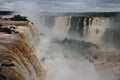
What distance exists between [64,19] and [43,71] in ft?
68.2

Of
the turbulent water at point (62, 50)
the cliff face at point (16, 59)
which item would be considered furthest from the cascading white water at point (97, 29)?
the cliff face at point (16, 59)

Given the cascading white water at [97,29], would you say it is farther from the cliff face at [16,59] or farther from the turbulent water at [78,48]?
the cliff face at [16,59]

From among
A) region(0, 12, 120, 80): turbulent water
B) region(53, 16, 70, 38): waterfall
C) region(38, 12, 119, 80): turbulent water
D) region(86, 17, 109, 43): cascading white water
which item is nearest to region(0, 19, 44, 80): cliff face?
region(0, 12, 120, 80): turbulent water

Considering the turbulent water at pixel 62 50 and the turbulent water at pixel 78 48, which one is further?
the turbulent water at pixel 78 48

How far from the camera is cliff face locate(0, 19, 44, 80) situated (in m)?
20.0

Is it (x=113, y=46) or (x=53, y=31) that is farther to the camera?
(x=53, y=31)

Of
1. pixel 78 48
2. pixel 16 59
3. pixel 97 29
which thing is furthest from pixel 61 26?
pixel 16 59

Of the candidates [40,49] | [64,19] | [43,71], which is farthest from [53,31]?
[43,71]

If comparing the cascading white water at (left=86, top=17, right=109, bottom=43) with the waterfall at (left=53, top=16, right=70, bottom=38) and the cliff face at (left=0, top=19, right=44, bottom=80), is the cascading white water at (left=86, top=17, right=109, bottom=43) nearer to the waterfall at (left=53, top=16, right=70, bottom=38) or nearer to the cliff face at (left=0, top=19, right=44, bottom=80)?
the waterfall at (left=53, top=16, right=70, bottom=38)

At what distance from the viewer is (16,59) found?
2252 centimetres

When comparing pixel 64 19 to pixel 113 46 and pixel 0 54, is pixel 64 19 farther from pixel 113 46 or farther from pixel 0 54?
pixel 0 54

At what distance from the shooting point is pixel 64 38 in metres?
45.6

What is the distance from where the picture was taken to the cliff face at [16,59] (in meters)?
20.0

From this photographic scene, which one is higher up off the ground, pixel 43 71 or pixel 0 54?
pixel 0 54
